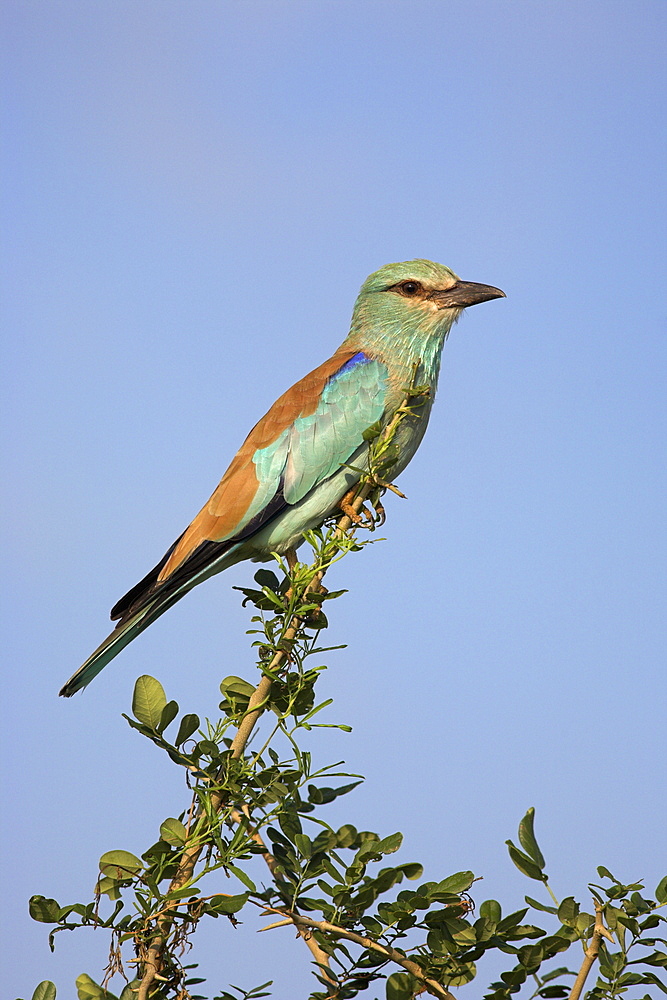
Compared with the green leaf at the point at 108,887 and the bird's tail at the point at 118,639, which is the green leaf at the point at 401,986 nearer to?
the green leaf at the point at 108,887

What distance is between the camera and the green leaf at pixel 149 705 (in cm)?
269

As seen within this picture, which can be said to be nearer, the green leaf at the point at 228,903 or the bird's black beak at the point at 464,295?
the green leaf at the point at 228,903

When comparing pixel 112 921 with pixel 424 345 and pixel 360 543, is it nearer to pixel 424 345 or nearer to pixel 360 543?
pixel 360 543

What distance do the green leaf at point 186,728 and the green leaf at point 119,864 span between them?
0.35 metres

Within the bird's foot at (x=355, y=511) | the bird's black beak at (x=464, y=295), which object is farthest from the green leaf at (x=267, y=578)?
the bird's black beak at (x=464, y=295)

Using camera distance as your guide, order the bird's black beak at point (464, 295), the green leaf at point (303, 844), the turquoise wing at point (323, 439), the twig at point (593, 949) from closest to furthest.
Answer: the twig at point (593, 949) → the green leaf at point (303, 844) → the turquoise wing at point (323, 439) → the bird's black beak at point (464, 295)

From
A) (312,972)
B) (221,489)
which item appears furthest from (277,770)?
(221,489)

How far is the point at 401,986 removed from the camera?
2.43m

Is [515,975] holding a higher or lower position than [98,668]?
lower

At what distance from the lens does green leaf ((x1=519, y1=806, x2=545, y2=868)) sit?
2.41m

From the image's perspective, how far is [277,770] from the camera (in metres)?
2.62

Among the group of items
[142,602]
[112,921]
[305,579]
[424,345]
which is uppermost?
[424,345]

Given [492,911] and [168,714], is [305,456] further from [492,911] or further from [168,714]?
[492,911]

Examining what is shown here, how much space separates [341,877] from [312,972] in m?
0.25
